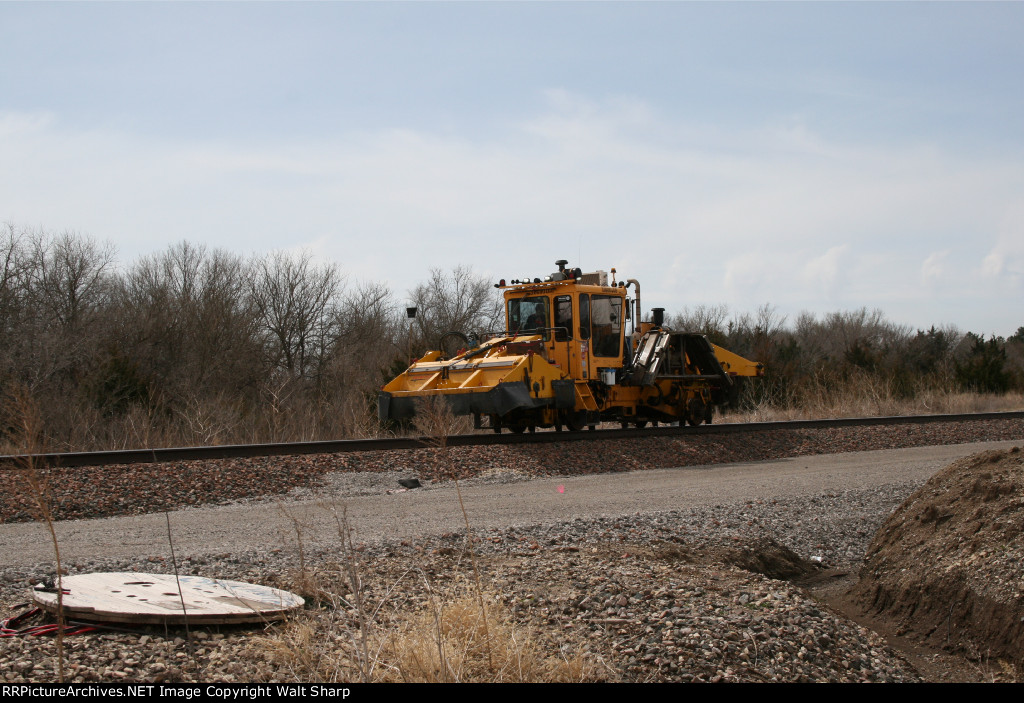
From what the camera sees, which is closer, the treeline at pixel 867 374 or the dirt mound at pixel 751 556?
the dirt mound at pixel 751 556

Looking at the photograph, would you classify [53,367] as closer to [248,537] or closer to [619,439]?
[619,439]

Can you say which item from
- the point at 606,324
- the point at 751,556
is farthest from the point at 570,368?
the point at 751,556

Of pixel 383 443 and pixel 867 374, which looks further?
pixel 867 374

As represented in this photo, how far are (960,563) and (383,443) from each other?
364 inches

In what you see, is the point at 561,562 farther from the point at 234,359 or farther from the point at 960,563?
the point at 234,359

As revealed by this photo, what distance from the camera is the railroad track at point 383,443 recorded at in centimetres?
1127

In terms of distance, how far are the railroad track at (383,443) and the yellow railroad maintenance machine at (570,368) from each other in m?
0.62

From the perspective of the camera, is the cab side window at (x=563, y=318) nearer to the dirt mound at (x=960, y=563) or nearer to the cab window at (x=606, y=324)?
the cab window at (x=606, y=324)

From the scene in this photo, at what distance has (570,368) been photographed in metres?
16.8

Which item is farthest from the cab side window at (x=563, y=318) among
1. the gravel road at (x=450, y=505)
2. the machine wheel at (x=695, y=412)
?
the gravel road at (x=450, y=505)

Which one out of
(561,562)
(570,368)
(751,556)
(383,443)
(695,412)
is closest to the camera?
(561,562)
